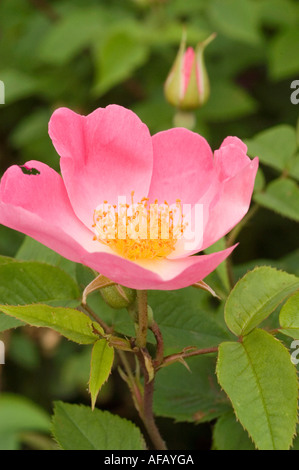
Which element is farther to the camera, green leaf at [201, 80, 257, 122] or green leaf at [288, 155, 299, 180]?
green leaf at [201, 80, 257, 122]

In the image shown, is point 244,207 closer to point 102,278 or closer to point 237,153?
point 237,153

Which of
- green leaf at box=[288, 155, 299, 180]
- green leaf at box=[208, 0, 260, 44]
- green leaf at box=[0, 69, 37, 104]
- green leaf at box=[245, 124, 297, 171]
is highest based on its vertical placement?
green leaf at box=[208, 0, 260, 44]

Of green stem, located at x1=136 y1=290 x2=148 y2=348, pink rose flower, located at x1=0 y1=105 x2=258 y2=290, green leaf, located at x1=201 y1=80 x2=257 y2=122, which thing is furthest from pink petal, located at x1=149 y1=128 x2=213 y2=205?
green leaf, located at x1=201 y1=80 x2=257 y2=122

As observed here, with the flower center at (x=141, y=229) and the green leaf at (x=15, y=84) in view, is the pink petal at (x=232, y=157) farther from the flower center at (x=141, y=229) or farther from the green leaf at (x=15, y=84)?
the green leaf at (x=15, y=84)

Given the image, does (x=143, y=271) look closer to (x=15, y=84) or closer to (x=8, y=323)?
(x=8, y=323)

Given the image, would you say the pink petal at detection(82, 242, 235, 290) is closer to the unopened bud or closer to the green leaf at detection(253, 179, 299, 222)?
the green leaf at detection(253, 179, 299, 222)

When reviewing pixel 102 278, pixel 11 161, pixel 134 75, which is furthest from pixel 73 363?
pixel 102 278

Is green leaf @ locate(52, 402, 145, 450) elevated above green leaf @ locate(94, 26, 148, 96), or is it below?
below

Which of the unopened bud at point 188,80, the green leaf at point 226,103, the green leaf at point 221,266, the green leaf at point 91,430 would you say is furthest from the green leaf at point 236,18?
the green leaf at point 91,430
